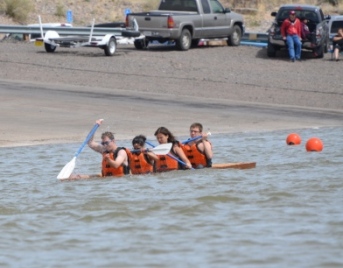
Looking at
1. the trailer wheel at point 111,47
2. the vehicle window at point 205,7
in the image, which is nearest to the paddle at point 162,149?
the trailer wheel at point 111,47

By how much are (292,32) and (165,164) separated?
50.1 ft

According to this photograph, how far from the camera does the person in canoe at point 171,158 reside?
14763 mm

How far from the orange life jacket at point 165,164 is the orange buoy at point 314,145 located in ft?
10.6

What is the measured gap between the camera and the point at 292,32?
29.5 metres

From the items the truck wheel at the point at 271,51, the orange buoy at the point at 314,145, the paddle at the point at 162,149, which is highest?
the paddle at the point at 162,149

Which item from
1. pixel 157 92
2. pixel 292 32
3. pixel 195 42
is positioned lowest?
pixel 157 92

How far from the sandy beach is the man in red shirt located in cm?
52

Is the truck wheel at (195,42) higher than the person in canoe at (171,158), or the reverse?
the person in canoe at (171,158)

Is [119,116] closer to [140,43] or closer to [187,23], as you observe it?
[187,23]

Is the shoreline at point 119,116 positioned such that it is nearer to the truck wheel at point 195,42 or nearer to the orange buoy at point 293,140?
the orange buoy at point 293,140

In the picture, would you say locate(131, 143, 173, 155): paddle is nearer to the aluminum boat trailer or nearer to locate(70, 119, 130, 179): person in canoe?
locate(70, 119, 130, 179): person in canoe

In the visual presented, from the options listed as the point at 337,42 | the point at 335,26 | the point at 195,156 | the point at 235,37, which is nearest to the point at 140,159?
the point at 195,156

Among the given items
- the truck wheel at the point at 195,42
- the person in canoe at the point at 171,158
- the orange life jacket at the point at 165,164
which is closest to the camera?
the person in canoe at the point at 171,158

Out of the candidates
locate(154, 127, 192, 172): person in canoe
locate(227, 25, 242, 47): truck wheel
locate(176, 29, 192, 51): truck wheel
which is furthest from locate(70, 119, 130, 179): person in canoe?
locate(227, 25, 242, 47): truck wheel
